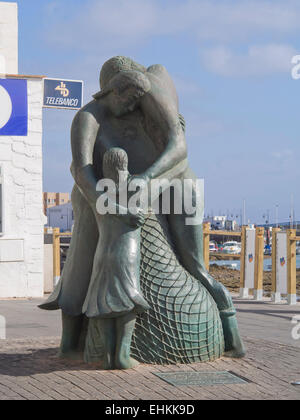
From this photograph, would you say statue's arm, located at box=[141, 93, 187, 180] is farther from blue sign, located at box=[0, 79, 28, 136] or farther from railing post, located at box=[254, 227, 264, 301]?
railing post, located at box=[254, 227, 264, 301]

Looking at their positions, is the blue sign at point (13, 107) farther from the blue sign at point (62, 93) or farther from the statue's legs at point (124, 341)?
the statue's legs at point (124, 341)

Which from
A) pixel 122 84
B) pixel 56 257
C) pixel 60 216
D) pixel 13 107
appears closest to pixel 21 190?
pixel 13 107

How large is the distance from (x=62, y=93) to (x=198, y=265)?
838 cm

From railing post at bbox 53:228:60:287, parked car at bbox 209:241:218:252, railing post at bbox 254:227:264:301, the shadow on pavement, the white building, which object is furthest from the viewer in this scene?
parked car at bbox 209:241:218:252

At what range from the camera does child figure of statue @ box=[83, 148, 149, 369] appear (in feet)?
18.8

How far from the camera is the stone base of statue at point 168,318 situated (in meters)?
5.94

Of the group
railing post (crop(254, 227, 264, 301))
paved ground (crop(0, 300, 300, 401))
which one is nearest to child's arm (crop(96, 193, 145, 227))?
paved ground (crop(0, 300, 300, 401))

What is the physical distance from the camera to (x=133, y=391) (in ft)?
17.0

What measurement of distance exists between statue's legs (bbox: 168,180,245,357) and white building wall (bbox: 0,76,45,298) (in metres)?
7.28

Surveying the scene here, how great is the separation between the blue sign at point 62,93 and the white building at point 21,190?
0.36 meters

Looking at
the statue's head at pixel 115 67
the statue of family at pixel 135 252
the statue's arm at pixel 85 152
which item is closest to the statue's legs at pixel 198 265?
the statue of family at pixel 135 252

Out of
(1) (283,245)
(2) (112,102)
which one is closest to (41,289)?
(1) (283,245)

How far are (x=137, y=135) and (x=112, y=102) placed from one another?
0.35 m

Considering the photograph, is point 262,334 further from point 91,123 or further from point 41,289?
point 41,289
